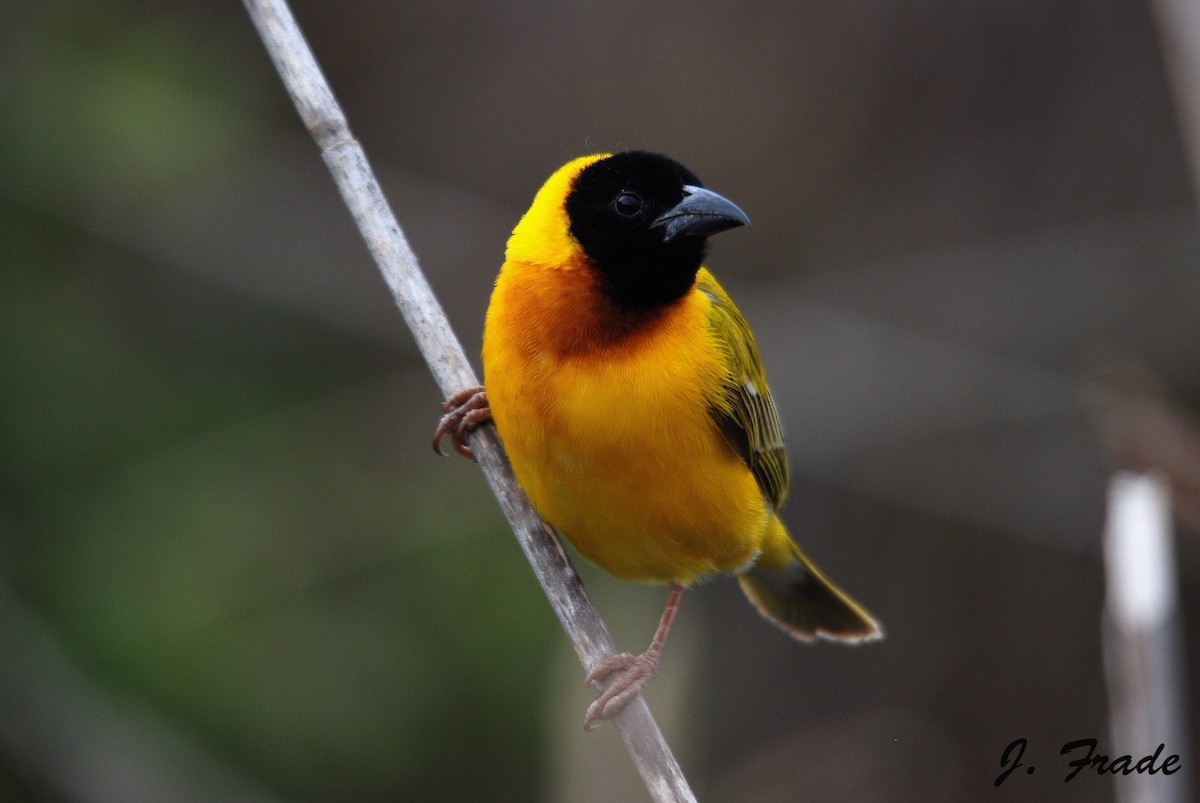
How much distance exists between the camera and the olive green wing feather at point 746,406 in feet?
11.6

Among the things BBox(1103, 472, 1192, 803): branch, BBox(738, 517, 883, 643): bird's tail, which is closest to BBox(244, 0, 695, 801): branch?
BBox(1103, 472, 1192, 803): branch

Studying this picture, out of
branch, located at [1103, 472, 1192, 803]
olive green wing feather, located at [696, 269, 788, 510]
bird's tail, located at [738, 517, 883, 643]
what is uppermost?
olive green wing feather, located at [696, 269, 788, 510]

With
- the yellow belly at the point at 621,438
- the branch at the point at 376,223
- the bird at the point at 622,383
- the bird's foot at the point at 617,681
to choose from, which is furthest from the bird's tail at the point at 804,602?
the branch at the point at 376,223

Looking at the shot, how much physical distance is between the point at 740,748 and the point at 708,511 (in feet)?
9.30

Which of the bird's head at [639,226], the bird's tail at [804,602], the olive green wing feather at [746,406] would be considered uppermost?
the bird's head at [639,226]

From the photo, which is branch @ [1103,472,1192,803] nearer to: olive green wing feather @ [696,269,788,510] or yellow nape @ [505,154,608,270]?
olive green wing feather @ [696,269,788,510]

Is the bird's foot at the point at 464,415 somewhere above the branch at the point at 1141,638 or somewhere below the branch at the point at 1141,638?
above

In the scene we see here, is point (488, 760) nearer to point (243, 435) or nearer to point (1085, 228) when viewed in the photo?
point (243, 435)

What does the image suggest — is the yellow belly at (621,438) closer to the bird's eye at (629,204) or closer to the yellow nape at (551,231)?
the yellow nape at (551,231)

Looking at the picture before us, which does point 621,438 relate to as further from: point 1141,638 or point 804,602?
point 804,602

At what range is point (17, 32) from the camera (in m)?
4.50

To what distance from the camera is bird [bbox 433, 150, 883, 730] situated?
315cm

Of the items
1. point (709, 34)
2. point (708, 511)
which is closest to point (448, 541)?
point (708, 511)

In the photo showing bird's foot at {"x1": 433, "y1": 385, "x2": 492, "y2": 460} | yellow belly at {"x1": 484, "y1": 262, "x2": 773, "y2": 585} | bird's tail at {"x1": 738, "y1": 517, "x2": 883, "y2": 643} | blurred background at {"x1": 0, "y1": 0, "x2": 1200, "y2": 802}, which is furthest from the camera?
bird's tail at {"x1": 738, "y1": 517, "x2": 883, "y2": 643}
